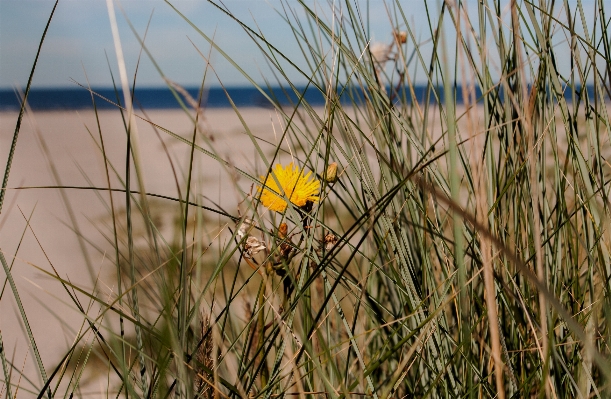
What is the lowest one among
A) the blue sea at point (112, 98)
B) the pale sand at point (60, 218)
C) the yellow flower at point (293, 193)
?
the pale sand at point (60, 218)

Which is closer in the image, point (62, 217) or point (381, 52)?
point (381, 52)

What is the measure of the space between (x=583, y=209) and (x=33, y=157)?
314 cm

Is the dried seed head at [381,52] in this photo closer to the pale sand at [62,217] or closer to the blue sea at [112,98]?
the blue sea at [112,98]

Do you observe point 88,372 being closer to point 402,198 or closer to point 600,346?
point 402,198

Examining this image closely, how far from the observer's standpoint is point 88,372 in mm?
1040

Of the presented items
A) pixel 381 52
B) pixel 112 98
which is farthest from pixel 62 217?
pixel 112 98

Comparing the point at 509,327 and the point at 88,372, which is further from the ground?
the point at 509,327

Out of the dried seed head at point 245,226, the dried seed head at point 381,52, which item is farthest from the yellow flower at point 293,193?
the dried seed head at point 381,52

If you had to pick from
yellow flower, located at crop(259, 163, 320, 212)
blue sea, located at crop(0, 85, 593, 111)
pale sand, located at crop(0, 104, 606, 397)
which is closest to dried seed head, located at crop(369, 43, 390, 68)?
blue sea, located at crop(0, 85, 593, 111)

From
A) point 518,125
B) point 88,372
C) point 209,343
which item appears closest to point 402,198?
point 518,125

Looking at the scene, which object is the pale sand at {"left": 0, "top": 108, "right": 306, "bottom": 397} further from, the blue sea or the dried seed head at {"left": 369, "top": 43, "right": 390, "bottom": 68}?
the dried seed head at {"left": 369, "top": 43, "right": 390, "bottom": 68}

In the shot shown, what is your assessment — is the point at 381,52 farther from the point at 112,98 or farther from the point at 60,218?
the point at 112,98

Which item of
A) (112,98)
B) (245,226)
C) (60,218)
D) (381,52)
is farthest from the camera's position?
A: (112,98)

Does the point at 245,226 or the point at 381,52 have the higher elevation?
the point at 381,52
